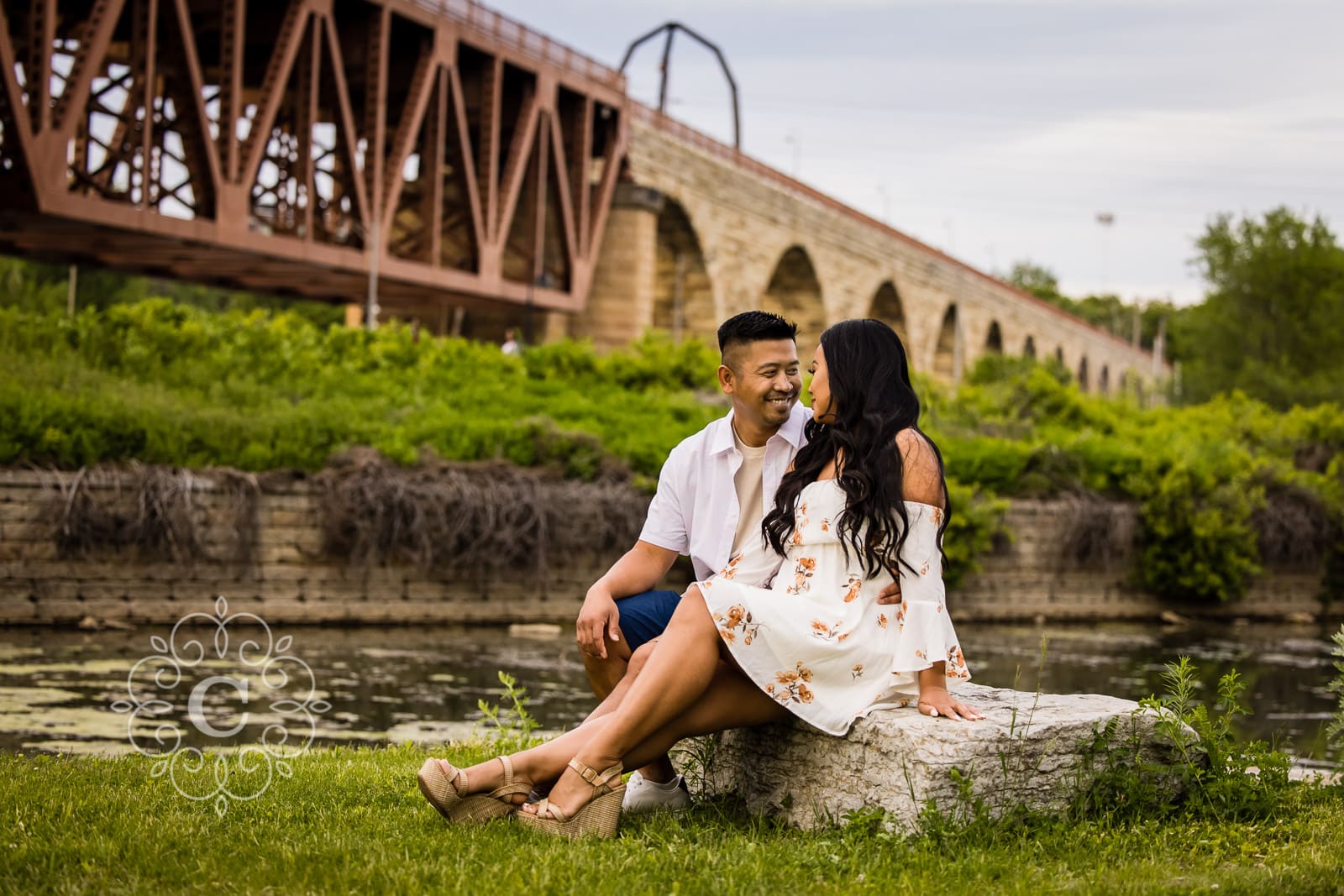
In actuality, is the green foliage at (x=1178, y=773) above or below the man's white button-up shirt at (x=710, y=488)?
below

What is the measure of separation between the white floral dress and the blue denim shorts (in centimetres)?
48

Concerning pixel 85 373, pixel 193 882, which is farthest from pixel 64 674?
pixel 193 882

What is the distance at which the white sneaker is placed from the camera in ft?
14.6

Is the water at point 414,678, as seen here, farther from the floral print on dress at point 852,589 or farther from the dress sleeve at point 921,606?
the floral print on dress at point 852,589

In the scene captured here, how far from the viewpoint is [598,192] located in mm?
27562

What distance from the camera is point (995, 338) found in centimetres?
5638

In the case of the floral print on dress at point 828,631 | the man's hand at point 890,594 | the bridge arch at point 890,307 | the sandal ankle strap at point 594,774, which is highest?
the bridge arch at point 890,307

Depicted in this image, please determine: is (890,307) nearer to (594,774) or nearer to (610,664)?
(610,664)

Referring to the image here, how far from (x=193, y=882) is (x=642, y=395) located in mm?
15225

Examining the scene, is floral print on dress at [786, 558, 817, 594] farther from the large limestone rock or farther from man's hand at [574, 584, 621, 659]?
man's hand at [574, 584, 621, 659]

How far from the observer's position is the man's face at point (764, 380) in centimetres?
450

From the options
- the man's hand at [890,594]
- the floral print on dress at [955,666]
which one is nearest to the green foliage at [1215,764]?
the floral print on dress at [955,666]

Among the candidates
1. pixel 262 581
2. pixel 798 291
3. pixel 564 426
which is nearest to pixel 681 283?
pixel 798 291

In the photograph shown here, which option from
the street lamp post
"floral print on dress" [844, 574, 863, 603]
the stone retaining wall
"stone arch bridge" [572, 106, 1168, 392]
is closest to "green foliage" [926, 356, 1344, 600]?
the stone retaining wall
